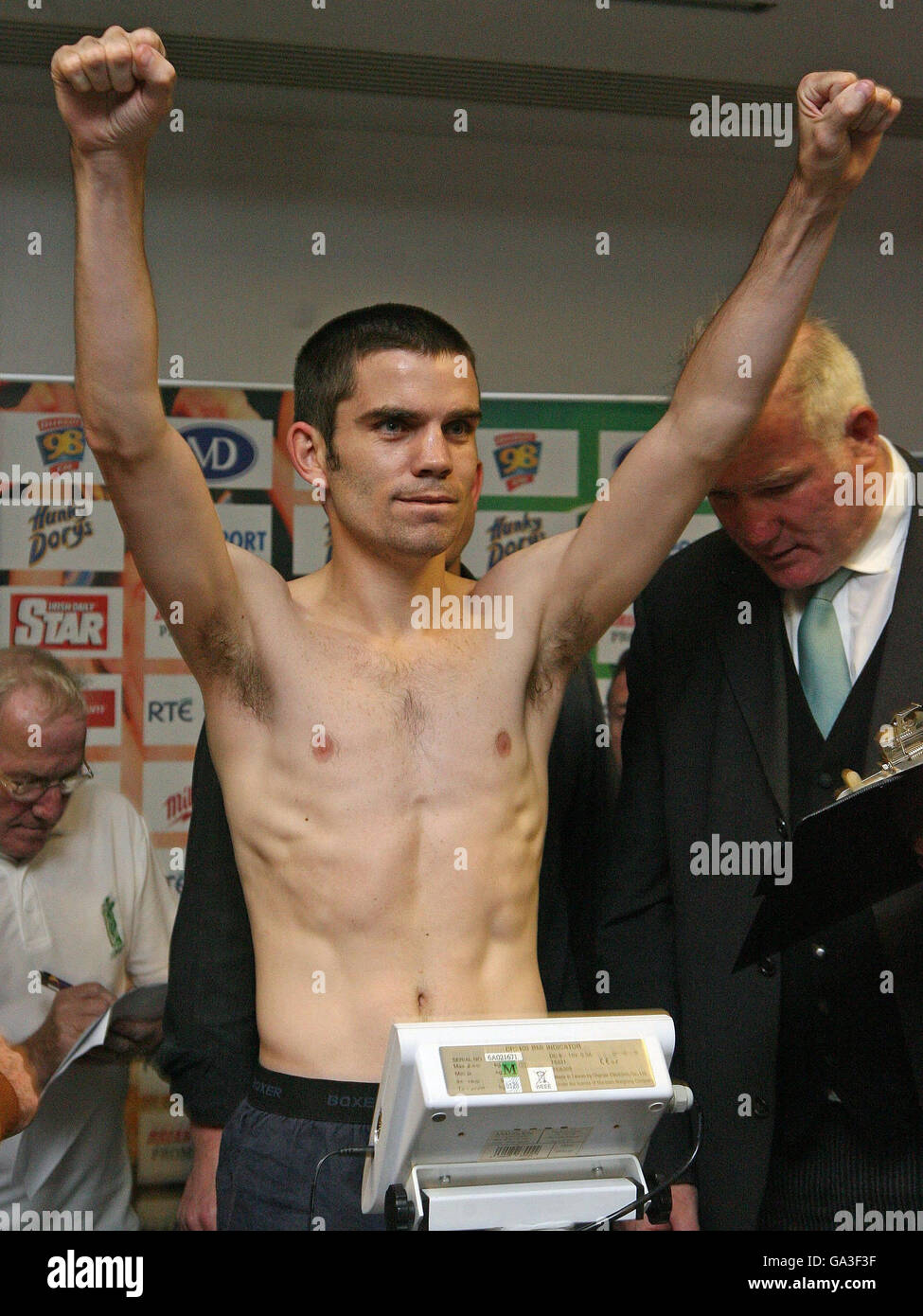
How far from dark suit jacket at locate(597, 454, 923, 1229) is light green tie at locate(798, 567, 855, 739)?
0.12 feet

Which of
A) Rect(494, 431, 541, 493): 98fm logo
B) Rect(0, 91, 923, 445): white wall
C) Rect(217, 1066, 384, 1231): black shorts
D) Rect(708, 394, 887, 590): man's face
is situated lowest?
Rect(217, 1066, 384, 1231): black shorts

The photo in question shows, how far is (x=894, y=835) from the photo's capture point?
4.48 feet

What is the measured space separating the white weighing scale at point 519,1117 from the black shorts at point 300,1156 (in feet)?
1.05

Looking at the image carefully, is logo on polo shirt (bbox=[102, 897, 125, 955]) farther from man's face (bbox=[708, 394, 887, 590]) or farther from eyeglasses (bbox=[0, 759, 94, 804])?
man's face (bbox=[708, 394, 887, 590])

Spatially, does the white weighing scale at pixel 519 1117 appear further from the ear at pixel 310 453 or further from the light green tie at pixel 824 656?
the ear at pixel 310 453

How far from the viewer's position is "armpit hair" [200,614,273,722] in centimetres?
147

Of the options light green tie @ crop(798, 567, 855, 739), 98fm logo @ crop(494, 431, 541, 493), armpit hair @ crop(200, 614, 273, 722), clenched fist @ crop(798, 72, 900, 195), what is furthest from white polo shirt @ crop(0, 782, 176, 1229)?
clenched fist @ crop(798, 72, 900, 195)

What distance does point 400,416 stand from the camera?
5.07 ft

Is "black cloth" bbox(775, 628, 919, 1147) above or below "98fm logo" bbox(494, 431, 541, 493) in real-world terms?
below

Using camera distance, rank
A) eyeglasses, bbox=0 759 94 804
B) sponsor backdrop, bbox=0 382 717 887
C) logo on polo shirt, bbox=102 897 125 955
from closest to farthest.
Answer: eyeglasses, bbox=0 759 94 804, logo on polo shirt, bbox=102 897 125 955, sponsor backdrop, bbox=0 382 717 887

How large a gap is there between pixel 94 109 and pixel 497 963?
94 centimetres

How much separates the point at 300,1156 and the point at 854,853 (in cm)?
66

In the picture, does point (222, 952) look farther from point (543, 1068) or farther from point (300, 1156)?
point (543, 1068)
